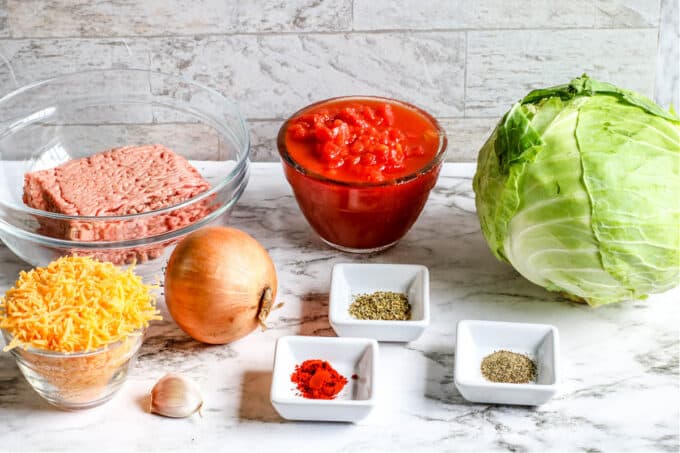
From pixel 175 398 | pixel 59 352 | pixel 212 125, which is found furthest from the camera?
pixel 212 125

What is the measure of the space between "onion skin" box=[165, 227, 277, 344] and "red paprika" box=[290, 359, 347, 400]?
0.44 feet

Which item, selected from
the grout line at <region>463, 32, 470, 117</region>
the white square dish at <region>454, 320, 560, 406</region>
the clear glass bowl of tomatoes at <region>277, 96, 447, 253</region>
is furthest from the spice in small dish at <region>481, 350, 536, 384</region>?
the grout line at <region>463, 32, 470, 117</region>

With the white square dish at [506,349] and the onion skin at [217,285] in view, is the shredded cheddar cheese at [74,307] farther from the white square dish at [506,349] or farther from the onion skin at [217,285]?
the white square dish at [506,349]

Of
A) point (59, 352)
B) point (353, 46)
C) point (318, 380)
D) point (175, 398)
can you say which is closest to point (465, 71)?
point (353, 46)

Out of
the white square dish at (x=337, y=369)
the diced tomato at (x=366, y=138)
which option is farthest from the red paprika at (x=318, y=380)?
the diced tomato at (x=366, y=138)

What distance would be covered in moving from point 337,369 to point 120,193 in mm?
579

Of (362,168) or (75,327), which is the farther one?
(362,168)

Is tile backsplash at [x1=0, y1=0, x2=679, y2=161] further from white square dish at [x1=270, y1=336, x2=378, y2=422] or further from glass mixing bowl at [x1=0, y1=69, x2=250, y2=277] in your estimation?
white square dish at [x1=270, y1=336, x2=378, y2=422]

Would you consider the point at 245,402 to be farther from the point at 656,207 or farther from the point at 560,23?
the point at 560,23

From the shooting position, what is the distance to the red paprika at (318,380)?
1508 millimetres

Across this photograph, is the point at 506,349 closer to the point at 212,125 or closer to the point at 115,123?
the point at 212,125

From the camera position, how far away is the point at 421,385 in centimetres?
158

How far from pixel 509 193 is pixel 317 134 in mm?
425

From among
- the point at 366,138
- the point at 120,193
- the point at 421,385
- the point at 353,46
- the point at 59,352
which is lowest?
the point at 421,385
